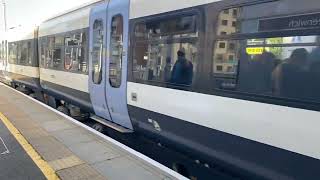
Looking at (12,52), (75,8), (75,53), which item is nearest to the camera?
(75,53)

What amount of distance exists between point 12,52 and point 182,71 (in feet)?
53.2

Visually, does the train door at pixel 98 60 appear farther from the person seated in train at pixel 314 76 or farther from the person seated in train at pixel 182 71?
the person seated in train at pixel 314 76

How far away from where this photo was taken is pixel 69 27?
1018 cm

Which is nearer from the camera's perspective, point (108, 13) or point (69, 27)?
point (108, 13)

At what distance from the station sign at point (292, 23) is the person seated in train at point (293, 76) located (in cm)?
23

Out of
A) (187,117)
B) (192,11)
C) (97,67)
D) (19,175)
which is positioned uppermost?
(192,11)

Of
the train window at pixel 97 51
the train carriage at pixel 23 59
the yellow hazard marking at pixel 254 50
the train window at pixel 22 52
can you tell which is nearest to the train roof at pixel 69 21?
the train window at pixel 97 51

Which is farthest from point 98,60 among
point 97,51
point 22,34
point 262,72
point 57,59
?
point 22,34

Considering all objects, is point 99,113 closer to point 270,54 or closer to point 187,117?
point 187,117

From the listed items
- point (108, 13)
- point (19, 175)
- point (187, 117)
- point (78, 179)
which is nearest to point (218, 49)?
point (187, 117)

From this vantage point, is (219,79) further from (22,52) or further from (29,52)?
(22,52)

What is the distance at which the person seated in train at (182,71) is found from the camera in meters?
5.04

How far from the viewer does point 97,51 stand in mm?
8227

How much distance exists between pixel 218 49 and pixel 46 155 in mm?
3242
